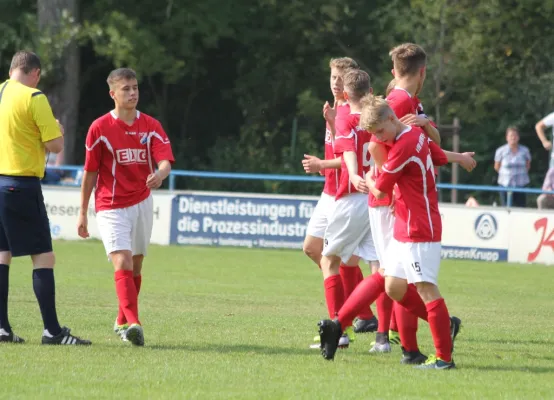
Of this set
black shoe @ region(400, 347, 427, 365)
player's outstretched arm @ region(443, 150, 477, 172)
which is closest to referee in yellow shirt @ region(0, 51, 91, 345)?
black shoe @ region(400, 347, 427, 365)

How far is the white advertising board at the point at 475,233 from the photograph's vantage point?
19.3 metres

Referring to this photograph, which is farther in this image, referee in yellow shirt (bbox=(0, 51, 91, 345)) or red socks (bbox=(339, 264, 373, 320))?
red socks (bbox=(339, 264, 373, 320))

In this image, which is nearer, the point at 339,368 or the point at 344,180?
the point at 339,368

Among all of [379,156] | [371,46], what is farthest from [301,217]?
[371,46]

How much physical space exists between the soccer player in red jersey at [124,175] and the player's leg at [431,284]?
2273 millimetres

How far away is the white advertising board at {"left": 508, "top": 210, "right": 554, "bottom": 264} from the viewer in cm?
1880

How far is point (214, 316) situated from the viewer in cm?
1105

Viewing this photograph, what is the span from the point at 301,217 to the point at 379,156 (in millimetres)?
12590

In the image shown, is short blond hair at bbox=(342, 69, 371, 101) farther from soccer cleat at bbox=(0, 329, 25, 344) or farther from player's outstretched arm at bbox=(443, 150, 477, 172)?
soccer cleat at bbox=(0, 329, 25, 344)

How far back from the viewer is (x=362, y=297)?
8.16 meters

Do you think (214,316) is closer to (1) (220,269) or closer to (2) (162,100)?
(1) (220,269)

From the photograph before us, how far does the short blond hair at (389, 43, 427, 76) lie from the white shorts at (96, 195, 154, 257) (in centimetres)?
234

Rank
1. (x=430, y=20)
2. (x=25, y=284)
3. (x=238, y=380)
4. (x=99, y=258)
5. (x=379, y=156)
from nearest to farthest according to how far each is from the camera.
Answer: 1. (x=238, y=380)
2. (x=379, y=156)
3. (x=25, y=284)
4. (x=99, y=258)
5. (x=430, y=20)

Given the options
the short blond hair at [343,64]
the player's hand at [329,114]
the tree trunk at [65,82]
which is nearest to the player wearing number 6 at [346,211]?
the player's hand at [329,114]
